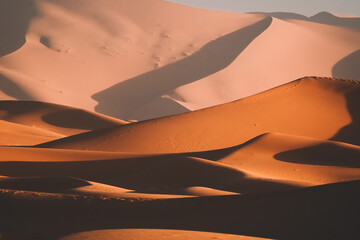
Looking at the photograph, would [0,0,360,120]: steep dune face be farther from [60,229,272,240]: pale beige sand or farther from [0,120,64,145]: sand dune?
[60,229,272,240]: pale beige sand

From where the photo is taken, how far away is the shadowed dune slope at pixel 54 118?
30.4m

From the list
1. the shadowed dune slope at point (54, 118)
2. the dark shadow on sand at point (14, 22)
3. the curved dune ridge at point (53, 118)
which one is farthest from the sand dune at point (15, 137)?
the dark shadow on sand at point (14, 22)

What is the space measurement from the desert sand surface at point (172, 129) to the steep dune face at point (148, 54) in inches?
6.4

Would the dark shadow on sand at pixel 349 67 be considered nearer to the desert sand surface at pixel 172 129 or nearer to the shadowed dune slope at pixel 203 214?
the desert sand surface at pixel 172 129

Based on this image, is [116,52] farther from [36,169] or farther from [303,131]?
[36,169]

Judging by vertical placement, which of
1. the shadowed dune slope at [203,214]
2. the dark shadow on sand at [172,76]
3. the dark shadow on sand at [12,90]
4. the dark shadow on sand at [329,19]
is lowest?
the shadowed dune slope at [203,214]

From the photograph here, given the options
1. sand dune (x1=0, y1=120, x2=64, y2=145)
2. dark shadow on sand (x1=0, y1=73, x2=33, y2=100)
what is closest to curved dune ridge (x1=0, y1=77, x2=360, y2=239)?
sand dune (x1=0, y1=120, x2=64, y2=145)

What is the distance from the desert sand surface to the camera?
6262 mm

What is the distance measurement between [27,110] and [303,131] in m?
17.7

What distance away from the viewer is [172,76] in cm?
5412

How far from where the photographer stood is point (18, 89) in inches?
1821

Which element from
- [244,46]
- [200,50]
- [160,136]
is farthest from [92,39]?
[160,136]

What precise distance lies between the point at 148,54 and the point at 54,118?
1042 inches

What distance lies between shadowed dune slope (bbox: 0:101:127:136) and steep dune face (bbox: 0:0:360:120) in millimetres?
13325
